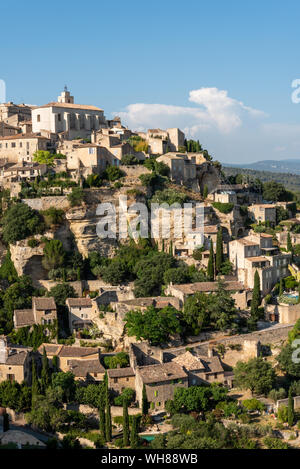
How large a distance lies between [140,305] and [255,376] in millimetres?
9684

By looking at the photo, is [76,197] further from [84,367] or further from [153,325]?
[84,367]

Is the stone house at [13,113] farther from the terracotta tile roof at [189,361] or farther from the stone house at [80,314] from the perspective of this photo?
the terracotta tile roof at [189,361]

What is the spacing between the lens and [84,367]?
3794cm

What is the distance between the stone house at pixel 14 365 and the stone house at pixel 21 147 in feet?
81.8

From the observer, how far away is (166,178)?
5603cm

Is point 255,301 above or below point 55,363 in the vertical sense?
above

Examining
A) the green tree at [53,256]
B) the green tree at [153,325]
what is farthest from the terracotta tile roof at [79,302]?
the green tree at [53,256]

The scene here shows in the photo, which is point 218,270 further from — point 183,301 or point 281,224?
point 281,224

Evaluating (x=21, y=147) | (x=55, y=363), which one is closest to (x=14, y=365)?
(x=55, y=363)

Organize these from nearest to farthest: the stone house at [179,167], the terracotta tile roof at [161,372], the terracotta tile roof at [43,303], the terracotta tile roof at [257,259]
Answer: the terracotta tile roof at [161,372], the terracotta tile roof at [43,303], the terracotta tile roof at [257,259], the stone house at [179,167]

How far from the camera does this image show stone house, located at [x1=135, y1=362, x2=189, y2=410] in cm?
3556

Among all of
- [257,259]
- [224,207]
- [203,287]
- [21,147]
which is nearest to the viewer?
[203,287]

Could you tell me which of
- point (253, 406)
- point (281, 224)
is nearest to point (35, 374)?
point (253, 406)

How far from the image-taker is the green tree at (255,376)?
1425 inches
